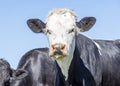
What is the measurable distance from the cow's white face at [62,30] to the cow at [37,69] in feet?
11.7

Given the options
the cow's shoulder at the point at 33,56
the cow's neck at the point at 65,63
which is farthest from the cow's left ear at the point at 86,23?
the cow's shoulder at the point at 33,56

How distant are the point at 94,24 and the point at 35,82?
13.2 ft

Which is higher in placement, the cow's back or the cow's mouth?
the cow's mouth

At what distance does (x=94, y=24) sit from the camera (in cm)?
1205

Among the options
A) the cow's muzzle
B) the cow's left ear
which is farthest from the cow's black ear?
the cow's muzzle

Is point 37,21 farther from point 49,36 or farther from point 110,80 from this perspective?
point 110,80

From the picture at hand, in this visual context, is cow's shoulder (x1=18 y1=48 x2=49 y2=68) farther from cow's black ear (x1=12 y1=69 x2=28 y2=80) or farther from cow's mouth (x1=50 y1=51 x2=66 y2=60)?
cow's mouth (x1=50 y1=51 x2=66 y2=60)

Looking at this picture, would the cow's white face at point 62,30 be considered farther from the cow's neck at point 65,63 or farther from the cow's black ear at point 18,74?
the cow's black ear at point 18,74

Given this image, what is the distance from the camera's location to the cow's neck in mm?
11578

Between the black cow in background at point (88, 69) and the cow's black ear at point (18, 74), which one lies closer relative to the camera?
the black cow in background at point (88, 69)

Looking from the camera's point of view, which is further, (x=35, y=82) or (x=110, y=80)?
(x=35, y=82)

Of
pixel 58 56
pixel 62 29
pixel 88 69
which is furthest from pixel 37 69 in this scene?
pixel 58 56

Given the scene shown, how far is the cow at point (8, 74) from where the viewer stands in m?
13.1

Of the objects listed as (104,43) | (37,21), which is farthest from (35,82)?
(37,21)
